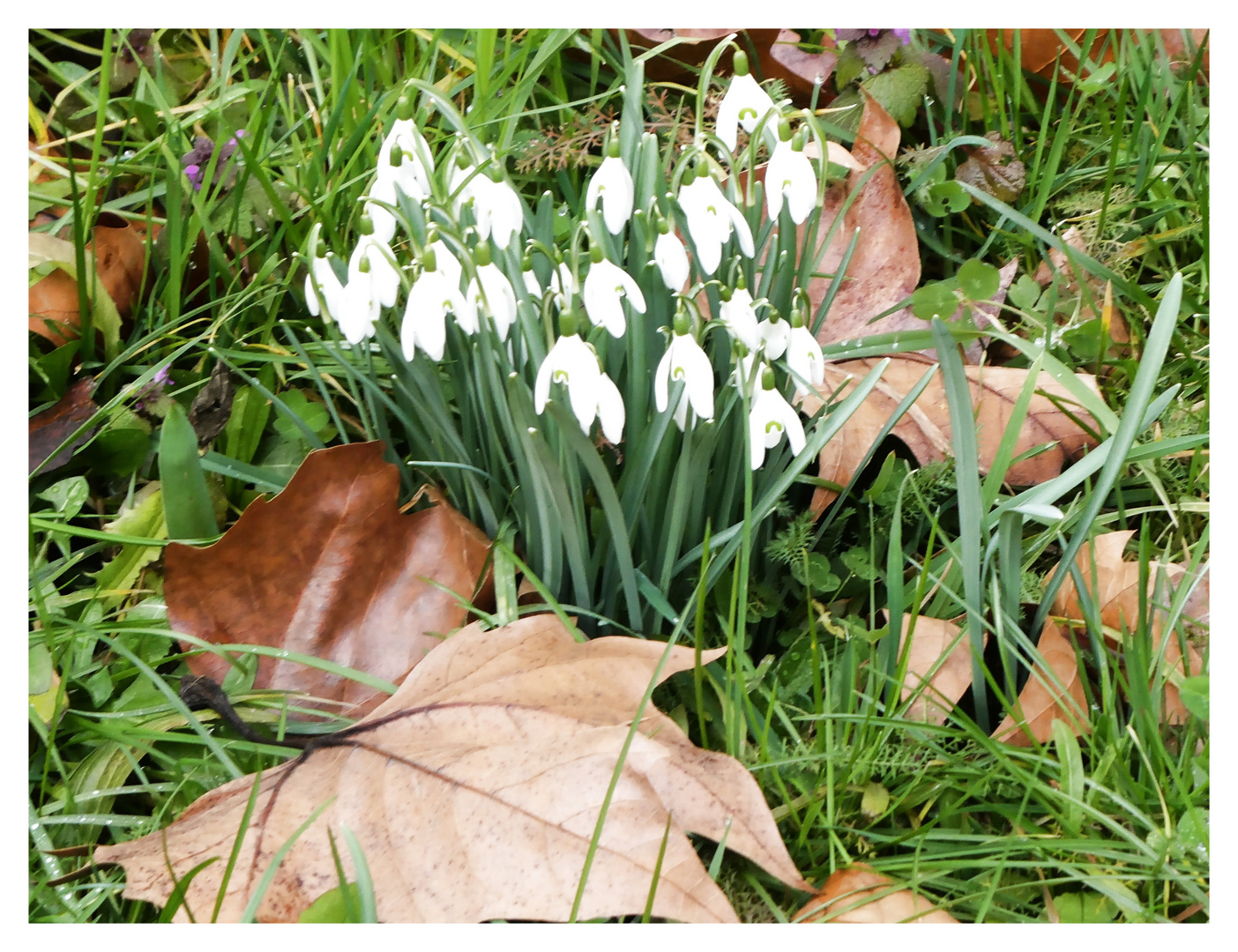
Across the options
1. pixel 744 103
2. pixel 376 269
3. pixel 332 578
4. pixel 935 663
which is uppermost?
pixel 744 103

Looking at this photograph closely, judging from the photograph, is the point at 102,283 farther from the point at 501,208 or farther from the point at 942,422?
the point at 942,422

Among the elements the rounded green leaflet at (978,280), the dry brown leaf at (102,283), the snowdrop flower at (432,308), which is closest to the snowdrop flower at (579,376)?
the snowdrop flower at (432,308)

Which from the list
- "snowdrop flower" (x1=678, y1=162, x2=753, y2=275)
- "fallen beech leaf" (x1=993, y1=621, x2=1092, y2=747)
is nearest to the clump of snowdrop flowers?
"snowdrop flower" (x1=678, y1=162, x2=753, y2=275)

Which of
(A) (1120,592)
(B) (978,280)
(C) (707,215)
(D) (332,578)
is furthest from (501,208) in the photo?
(A) (1120,592)

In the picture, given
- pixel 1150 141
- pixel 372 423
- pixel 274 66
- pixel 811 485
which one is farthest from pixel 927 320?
pixel 274 66

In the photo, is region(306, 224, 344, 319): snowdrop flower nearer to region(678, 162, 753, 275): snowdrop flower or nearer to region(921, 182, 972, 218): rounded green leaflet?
region(678, 162, 753, 275): snowdrop flower

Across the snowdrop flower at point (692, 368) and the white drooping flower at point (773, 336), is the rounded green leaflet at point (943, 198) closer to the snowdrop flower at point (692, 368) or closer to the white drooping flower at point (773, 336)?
the white drooping flower at point (773, 336)
